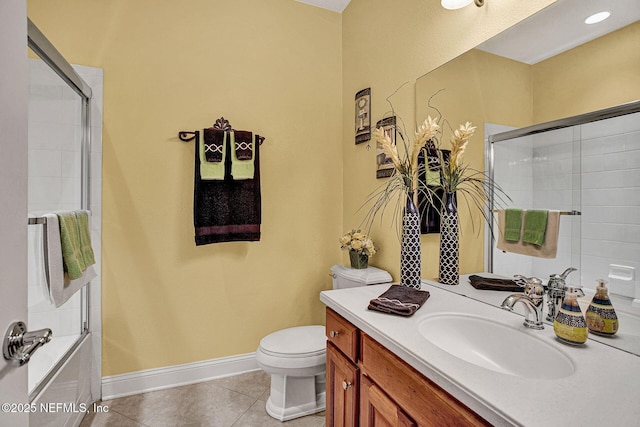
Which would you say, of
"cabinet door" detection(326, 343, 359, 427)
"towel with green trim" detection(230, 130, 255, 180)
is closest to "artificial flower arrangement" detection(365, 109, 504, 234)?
"cabinet door" detection(326, 343, 359, 427)

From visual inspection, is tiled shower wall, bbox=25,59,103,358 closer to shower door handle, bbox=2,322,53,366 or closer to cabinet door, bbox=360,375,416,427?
shower door handle, bbox=2,322,53,366

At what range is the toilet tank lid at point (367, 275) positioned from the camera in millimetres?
1863

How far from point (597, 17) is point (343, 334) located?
53.1 inches

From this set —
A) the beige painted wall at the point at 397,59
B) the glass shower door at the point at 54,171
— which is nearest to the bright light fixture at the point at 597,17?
the beige painted wall at the point at 397,59

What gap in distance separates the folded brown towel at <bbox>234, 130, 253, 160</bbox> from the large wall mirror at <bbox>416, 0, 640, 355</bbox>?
4.45 feet

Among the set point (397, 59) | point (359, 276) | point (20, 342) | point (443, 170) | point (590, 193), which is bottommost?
point (359, 276)

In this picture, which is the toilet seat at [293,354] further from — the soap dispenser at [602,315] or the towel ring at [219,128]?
the towel ring at [219,128]

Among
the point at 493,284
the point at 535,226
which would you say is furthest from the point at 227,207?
the point at 535,226

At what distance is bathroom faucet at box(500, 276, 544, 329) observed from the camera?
1003mm

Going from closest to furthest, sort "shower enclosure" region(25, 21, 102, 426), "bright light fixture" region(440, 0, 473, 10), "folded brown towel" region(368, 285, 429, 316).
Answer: "folded brown towel" region(368, 285, 429, 316) < "bright light fixture" region(440, 0, 473, 10) < "shower enclosure" region(25, 21, 102, 426)

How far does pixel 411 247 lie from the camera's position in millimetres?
1499

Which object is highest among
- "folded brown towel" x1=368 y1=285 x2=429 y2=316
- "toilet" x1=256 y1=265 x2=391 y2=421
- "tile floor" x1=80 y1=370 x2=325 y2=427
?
"folded brown towel" x1=368 y1=285 x2=429 y2=316

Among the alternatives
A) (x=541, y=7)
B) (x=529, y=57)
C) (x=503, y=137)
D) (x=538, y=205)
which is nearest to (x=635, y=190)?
(x=538, y=205)

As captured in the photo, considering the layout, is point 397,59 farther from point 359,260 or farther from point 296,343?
point 296,343
